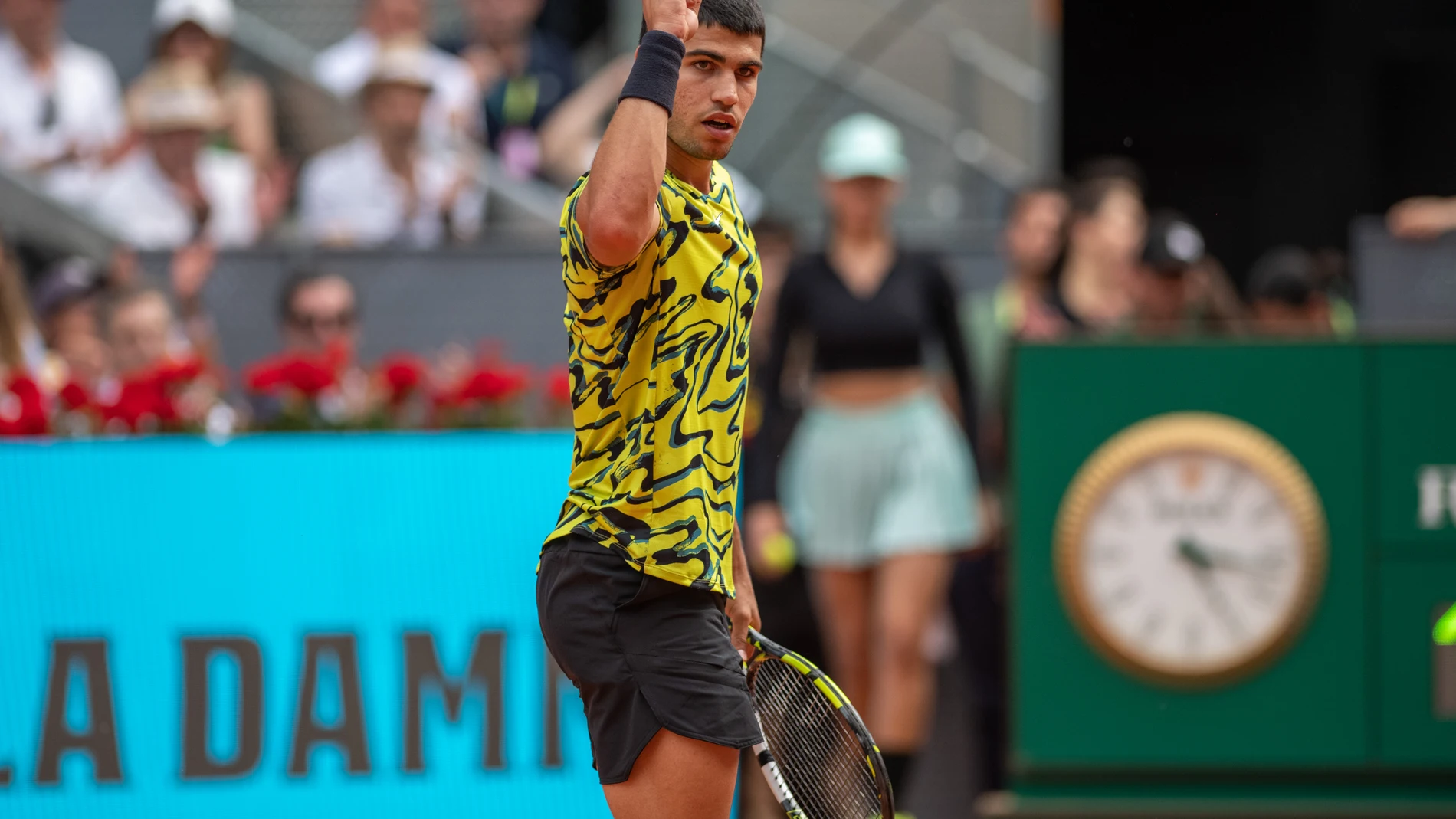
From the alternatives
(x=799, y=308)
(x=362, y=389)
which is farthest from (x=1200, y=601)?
(x=362, y=389)

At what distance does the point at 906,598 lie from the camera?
655cm

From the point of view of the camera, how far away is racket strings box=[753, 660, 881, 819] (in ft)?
11.1

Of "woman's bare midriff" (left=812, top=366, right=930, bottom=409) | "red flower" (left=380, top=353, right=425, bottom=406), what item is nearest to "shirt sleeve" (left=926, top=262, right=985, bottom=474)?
"woman's bare midriff" (left=812, top=366, right=930, bottom=409)

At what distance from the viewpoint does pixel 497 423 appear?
611 centimetres

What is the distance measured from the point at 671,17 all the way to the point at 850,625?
402 centimetres

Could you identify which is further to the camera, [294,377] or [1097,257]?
[1097,257]

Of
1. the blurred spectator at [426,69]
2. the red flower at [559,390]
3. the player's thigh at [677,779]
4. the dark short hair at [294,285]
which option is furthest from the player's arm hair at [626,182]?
the blurred spectator at [426,69]

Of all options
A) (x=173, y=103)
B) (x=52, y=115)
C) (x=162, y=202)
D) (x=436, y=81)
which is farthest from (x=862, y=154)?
(x=52, y=115)

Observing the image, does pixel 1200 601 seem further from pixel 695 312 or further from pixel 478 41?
pixel 478 41

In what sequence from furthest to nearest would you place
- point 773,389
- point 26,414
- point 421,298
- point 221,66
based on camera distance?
point 221,66 → point 421,298 → point 773,389 → point 26,414

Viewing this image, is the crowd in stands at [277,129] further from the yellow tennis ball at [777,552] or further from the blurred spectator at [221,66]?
the yellow tennis ball at [777,552]

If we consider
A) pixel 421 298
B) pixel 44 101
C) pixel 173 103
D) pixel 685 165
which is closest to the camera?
pixel 685 165

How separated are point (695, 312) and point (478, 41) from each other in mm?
6677

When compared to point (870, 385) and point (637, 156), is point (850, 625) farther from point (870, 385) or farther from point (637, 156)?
point (637, 156)
